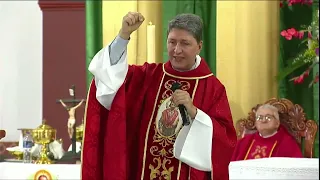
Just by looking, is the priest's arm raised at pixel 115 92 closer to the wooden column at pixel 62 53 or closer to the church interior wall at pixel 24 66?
the wooden column at pixel 62 53

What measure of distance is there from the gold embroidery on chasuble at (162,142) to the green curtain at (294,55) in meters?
1.98

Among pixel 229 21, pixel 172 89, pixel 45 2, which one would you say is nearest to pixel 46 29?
pixel 45 2

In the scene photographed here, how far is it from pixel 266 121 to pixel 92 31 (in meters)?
1.30

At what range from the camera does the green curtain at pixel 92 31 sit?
4.47 m

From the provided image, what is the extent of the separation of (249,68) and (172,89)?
1815 mm

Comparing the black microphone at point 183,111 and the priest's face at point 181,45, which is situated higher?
the priest's face at point 181,45

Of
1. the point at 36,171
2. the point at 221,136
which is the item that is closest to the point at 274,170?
the point at 221,136

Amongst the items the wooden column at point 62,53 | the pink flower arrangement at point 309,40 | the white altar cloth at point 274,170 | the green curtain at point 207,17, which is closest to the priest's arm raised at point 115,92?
the white altar cloth at point 274,170

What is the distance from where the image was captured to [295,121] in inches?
155

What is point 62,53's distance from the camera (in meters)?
5.11

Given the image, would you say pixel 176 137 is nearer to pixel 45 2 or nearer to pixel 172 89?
pixel 172 89

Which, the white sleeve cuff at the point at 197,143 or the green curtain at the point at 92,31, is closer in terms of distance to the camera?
the white sleeve cuff at the point at 197,143

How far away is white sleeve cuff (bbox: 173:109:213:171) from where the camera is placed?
235 centimetres

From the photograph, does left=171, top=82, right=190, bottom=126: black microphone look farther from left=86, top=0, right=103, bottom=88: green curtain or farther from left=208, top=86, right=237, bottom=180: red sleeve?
left=86, top=0, right=103, bottom=88: green curtain
